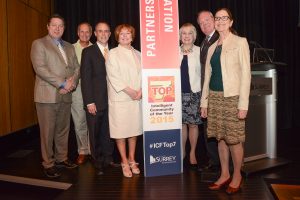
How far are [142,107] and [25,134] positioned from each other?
264 cm

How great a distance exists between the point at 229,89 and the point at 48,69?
1.74m

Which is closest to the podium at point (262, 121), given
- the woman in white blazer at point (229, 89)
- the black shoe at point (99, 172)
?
the woman in white blazer at point (229, 89)

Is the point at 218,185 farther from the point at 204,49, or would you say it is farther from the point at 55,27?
the point at 55,27

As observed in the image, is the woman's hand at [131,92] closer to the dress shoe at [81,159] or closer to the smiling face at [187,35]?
the smiling face at [187,35]

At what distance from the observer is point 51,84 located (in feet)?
10.6

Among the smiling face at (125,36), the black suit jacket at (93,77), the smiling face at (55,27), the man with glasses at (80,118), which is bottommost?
the man with glasses at (80,118)

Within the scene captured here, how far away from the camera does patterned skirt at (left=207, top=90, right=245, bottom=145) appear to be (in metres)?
2.63

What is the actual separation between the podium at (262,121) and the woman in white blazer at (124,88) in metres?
1.13

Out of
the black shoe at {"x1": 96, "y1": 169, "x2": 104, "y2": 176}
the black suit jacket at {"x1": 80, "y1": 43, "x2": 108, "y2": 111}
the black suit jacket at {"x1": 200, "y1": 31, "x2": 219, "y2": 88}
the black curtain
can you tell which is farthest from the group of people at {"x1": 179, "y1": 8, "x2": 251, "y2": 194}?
the black curtain

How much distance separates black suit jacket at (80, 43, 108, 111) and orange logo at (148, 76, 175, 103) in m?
0.49

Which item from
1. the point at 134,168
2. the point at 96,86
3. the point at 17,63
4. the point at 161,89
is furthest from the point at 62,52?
the point at 17,63

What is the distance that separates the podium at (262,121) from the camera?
3.32 meters

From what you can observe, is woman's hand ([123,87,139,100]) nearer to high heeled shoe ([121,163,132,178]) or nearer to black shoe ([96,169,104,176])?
high heeled shoe ([121,163,132,178])

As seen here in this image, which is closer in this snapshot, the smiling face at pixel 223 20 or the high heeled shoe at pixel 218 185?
the smiling face at pixel 223 20
